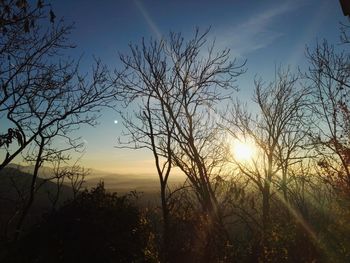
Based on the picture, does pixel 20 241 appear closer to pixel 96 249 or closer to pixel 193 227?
pixel 96 249

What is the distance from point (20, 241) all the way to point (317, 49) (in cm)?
1543

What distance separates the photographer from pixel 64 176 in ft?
64.3

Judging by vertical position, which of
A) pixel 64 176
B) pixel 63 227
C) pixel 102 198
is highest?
pixel 64 176

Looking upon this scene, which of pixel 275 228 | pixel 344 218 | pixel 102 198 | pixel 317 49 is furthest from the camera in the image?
pixel 344 218

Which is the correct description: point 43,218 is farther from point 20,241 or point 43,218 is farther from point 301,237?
point 301,237

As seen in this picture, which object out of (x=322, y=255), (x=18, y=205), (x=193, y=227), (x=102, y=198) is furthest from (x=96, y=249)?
(x=322, y=255)

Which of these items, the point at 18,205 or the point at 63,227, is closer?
the point at 63,227

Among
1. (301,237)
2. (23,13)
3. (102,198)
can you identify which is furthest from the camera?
(301,237)

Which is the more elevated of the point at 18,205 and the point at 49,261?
the point at 18,205

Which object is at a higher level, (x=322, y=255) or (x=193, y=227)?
(x=193, y=227)

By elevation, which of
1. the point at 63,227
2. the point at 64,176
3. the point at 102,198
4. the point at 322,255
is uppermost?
the point at 64,176

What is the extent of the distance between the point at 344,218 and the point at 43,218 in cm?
1675

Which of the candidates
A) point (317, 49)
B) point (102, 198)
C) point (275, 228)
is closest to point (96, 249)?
point (102, 198)

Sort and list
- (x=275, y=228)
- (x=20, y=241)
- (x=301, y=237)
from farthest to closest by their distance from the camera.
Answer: (x=301, y=237) → (x=275, y=228) → (x=20, y=241)
